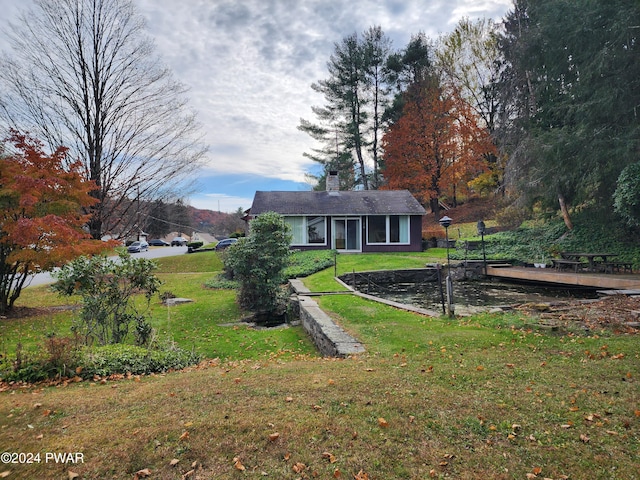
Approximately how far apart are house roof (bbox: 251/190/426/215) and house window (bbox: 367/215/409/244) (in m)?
0.51

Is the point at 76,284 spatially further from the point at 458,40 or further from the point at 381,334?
the point at 458,40

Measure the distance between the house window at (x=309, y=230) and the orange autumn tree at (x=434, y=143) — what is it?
10.5 m

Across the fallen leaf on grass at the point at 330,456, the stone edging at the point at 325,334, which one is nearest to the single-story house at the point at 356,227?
the stone edging at the point at 325,334

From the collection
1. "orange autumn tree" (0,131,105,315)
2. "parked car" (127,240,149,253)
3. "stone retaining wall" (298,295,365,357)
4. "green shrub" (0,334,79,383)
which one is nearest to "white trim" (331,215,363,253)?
"stone retaining wall" (298,295,365,357)

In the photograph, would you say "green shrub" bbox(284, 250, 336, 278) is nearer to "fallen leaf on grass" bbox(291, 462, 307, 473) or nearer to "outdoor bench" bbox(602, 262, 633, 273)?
"outdoor bench" bbox(602, 262, 633, 273)

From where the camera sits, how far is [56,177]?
28.2ft

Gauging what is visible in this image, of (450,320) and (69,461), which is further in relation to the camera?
(450,320)

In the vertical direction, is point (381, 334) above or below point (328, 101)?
below

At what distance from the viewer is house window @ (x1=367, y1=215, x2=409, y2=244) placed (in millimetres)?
20625

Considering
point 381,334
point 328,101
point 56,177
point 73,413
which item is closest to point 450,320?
point 381,334

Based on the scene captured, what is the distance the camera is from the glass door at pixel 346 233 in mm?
20562

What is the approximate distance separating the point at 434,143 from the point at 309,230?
43.6 ft

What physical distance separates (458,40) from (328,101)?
11.4 m

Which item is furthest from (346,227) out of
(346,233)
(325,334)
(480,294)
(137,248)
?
(137,248)
